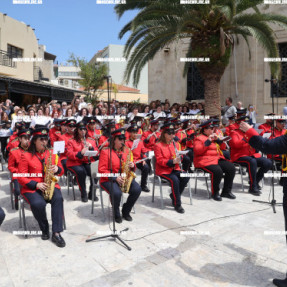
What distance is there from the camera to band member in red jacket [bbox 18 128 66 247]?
177 inches

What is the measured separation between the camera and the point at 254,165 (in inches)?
283

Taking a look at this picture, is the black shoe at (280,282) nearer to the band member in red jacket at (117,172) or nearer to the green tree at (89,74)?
the band member in red jacket at (117,172)

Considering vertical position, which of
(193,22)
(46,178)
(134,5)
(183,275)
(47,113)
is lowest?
(183,275)

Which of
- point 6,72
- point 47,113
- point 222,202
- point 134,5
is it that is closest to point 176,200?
point 222,202

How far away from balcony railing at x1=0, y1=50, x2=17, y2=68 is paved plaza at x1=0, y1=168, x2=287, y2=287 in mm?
21934

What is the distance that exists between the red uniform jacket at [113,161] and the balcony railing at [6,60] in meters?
22.6

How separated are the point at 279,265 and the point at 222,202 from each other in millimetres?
2714

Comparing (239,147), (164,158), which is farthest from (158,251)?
(239,147)

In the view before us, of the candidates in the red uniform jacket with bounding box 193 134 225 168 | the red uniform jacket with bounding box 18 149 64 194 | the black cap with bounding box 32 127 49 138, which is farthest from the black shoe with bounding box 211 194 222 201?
the black cap with bounding box 32 127 49 138

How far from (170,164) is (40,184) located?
2.63 meters

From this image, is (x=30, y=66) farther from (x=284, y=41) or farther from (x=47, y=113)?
(x=284, y=41)

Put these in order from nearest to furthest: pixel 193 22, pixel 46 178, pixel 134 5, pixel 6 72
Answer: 1. pixel 46 178
2. pixel 193 22
3. pixel 134 5
4. pixel 6 72

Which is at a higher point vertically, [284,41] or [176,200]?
[284,41]

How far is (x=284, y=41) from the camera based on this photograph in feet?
51.9
